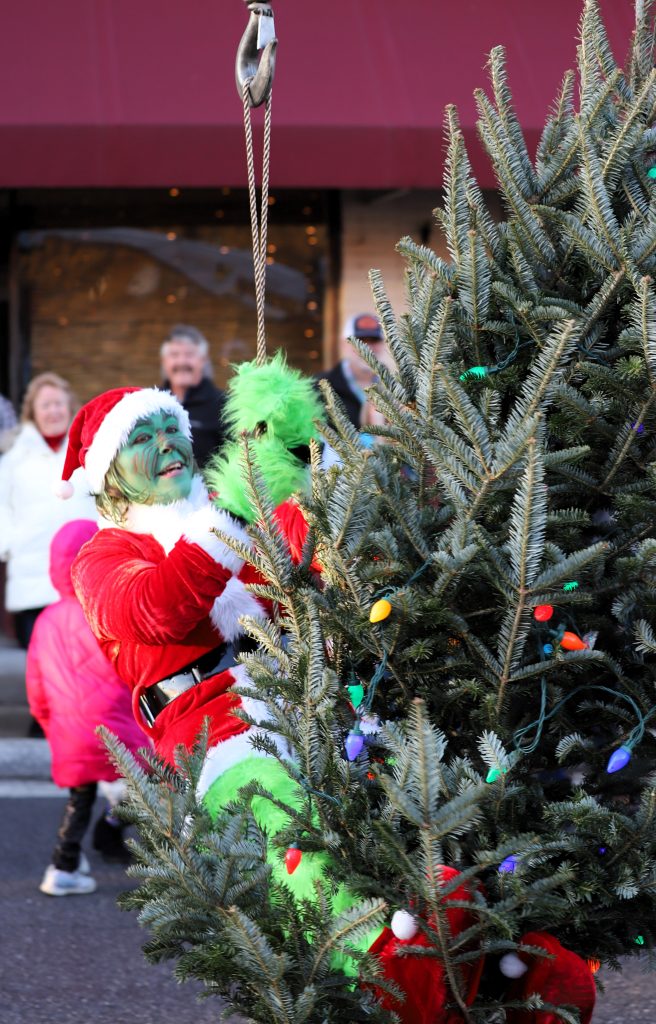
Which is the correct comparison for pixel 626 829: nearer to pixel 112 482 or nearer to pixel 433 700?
pixel 433 700

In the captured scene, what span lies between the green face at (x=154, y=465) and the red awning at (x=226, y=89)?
5936 millimetres

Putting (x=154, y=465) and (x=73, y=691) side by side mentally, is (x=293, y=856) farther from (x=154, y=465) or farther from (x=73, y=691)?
(x=73, y=691)

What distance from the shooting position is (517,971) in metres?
2.27

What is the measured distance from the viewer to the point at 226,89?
9.07 m

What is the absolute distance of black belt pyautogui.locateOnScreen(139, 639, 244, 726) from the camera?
3211mm

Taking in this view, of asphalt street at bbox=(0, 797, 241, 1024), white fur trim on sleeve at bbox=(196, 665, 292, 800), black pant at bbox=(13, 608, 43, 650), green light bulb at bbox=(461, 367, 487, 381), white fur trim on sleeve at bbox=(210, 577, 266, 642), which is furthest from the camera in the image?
black pant at bbox=(13, 608, 43, 650)

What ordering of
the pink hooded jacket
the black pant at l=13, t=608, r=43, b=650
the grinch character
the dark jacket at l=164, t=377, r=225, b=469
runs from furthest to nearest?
the black pant at l=13, t=608, r=43, b=650, the dark jacket at l=164, t=377, r=225, b=469, the pink hooded jacket, the grinch character

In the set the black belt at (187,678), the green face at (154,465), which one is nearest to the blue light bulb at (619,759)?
the black belt at (187,678)

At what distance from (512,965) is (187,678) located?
1209 millimetres

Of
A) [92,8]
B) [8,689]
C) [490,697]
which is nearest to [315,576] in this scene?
[490,697]

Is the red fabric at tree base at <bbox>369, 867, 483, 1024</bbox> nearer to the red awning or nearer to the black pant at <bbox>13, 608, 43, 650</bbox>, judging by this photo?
the black pant at <bbox>13, 608, 43, 650</bbox>

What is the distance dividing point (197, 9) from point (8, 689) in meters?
4.81

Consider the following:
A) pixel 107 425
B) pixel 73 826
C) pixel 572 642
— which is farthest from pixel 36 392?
pixel 572 642

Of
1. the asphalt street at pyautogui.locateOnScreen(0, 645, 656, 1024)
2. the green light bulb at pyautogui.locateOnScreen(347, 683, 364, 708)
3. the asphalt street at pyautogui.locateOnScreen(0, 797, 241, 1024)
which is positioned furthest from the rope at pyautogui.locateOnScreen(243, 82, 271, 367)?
the asphalt street at pyautogui.locateOnScreen(0, 797, 241, 1024)
